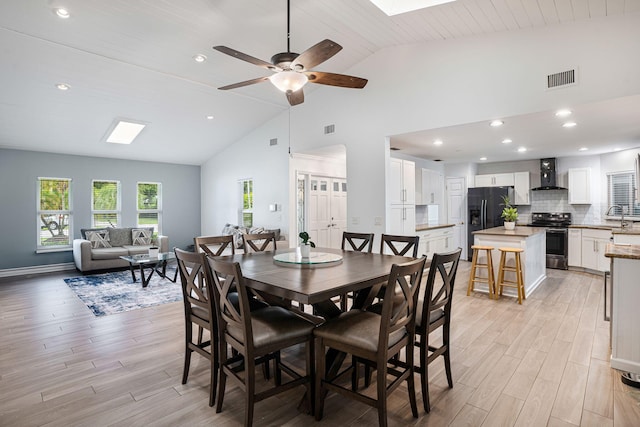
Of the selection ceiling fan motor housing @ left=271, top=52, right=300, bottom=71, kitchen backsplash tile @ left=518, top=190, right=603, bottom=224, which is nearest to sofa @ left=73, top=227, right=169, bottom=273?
ceiling fan motor housing @ left=271, top=52, right=300, bottom=71

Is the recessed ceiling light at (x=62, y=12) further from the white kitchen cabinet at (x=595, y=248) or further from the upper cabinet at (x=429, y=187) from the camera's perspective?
the white kitchen cabinet at (x=595, y=248)

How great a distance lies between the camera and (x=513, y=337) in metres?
Result: 3.29

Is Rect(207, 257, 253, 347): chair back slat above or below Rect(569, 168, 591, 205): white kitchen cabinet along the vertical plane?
below

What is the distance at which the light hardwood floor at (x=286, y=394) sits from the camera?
6.79ft

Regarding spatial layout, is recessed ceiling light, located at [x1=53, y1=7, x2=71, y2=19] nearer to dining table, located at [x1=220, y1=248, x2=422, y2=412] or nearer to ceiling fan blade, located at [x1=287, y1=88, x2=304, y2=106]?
ceiling fan blade, located at [x1=287, y1=88, x2=304, y2=106]

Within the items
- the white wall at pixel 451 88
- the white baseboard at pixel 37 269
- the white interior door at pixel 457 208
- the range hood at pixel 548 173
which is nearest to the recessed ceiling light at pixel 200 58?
the white wall at pixel 451 88

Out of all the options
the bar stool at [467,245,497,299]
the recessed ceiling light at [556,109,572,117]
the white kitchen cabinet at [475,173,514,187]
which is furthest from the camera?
the white kitchen cabinet at [475,173,514,187]

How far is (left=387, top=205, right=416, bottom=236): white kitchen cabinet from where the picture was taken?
17.1 feet

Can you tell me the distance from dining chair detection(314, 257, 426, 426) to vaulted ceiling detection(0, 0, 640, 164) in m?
3.06

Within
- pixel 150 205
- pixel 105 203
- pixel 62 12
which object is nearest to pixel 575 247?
pixel 62 12

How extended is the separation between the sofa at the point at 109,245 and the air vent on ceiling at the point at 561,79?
7219mm

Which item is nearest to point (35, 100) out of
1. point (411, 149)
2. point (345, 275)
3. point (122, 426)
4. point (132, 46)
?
point (132, 46)

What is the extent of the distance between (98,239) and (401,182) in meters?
6.14

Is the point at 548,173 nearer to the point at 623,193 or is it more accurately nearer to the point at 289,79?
the point at 623,193
